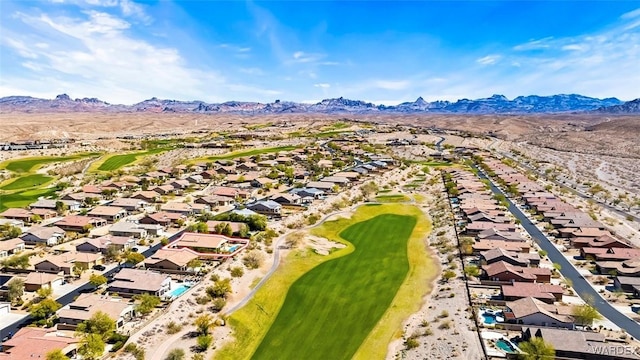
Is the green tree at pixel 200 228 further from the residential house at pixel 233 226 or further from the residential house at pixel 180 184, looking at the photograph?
the residential house at pixel 180 184

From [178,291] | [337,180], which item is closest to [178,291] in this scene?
[178,291]

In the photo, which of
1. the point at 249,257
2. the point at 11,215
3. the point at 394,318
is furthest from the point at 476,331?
the point at 11,215

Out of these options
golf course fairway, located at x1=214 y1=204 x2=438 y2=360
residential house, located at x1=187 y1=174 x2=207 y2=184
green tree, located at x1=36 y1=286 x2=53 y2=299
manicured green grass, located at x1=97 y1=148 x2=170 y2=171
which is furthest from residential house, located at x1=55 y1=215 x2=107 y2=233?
manicured green grass, located at x1=97 y1=148 x2=170 y2=171

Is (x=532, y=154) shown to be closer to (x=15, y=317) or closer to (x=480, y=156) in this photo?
(x=480, y=156)

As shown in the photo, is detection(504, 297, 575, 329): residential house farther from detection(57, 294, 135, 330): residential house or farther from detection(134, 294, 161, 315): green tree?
detection(57, 294, 135, 330): residential house

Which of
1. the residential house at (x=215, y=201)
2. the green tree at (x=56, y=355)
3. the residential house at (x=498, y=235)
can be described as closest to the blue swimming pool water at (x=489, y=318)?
the residential house at (x=498, y=235)
